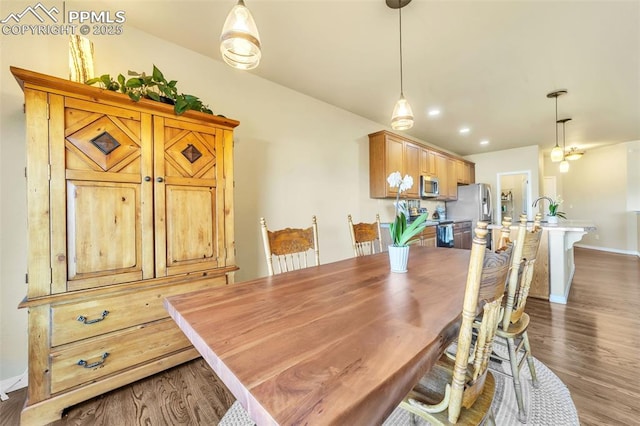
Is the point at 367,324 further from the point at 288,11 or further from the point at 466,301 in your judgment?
the point at 288,11

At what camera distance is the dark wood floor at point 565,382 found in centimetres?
140

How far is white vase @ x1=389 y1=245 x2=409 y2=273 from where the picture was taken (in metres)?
1.44

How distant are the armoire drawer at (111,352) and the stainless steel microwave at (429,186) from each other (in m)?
4.12

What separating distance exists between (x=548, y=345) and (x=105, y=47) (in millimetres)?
4187

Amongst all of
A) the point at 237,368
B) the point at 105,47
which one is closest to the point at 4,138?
the point at 105,47

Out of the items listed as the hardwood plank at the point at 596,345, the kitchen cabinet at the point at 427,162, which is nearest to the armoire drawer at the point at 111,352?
the hardwood plank at the point at 596,345

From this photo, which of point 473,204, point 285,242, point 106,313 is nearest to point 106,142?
point 106,313

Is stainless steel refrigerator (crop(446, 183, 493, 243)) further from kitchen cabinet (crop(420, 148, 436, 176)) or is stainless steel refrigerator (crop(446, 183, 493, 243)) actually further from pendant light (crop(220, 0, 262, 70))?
pendant light (crop(220, 0, 262, 70))

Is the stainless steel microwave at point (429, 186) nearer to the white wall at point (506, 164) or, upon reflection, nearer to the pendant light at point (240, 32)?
the white wall at point (506, 164)

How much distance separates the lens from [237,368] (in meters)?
0.59

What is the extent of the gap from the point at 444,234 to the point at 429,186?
0.91 meters

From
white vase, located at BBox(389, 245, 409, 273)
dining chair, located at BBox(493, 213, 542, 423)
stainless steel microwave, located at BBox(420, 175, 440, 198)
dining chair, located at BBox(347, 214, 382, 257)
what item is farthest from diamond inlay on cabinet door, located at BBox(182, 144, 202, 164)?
stainless steel microwave, located at BBox(420, 175, 440, 198)

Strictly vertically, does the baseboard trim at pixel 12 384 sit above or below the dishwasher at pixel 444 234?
below

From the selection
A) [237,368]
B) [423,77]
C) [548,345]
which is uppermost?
[423,77]
